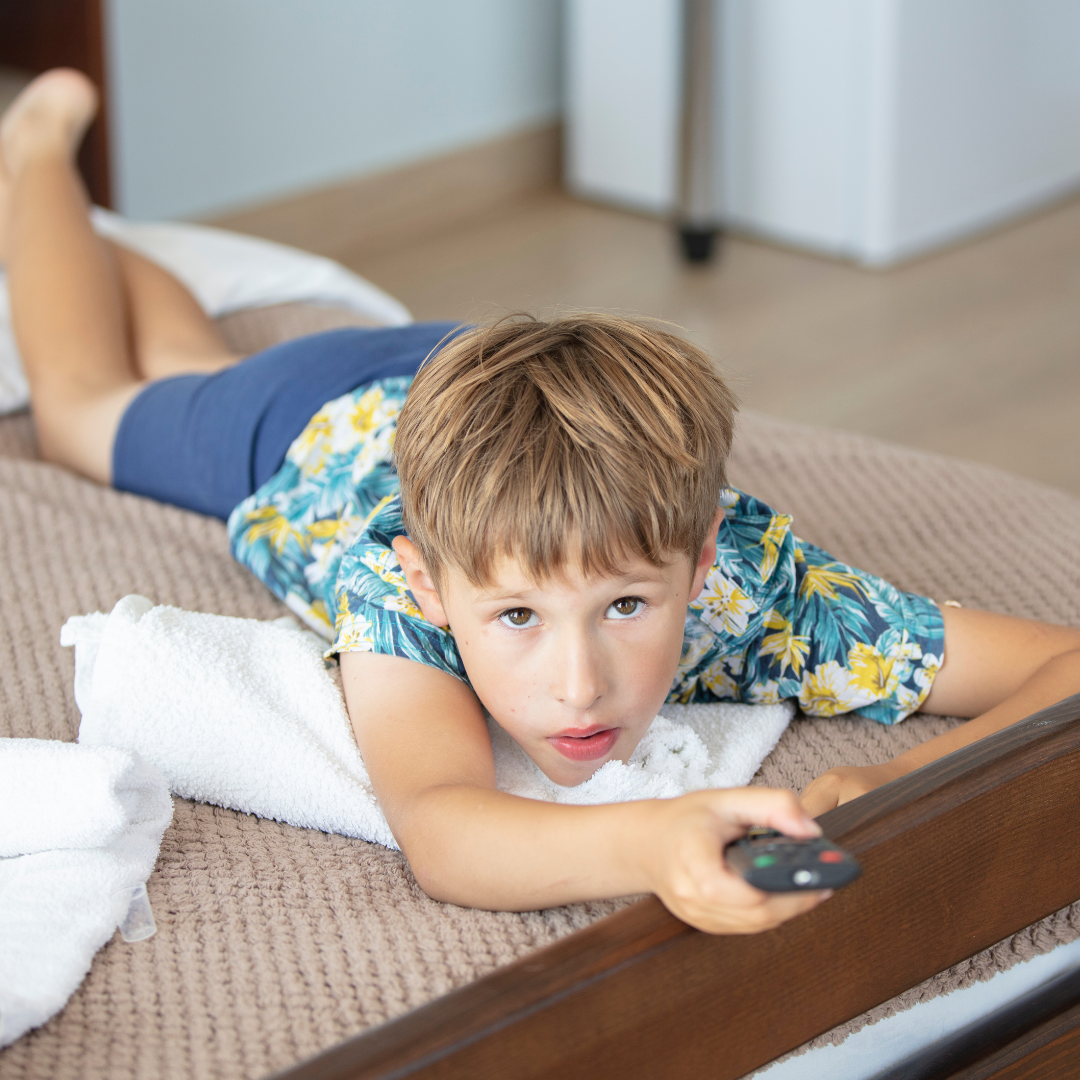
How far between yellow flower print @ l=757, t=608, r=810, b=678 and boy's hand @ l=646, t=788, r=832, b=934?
0.36 m

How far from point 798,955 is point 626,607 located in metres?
0.21

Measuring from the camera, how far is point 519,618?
0.74 m

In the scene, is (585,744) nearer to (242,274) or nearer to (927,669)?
(927,669)

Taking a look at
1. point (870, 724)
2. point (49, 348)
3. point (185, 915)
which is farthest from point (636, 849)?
point (49, 348)

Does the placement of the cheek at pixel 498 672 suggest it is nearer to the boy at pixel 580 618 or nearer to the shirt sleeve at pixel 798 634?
the boy at pixel 580 618

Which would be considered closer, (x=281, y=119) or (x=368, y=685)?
(x=368, y=685)

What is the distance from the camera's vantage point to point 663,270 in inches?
112

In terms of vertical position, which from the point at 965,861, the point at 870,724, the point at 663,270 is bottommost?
the point at 663,270

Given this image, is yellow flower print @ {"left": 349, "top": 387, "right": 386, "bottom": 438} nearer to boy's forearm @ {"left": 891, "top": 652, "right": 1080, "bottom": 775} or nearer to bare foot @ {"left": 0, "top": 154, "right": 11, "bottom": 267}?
boy's forearm @ {"left": 891, "top": 652, "right": 1080, "bottom": 775}

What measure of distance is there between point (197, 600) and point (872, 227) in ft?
6.77

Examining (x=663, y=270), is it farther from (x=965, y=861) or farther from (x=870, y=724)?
(x=965, y=861)

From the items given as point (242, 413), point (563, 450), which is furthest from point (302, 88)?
point (563, 450)

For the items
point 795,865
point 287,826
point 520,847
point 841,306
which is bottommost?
point 841,306

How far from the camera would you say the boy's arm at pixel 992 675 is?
0.85m
